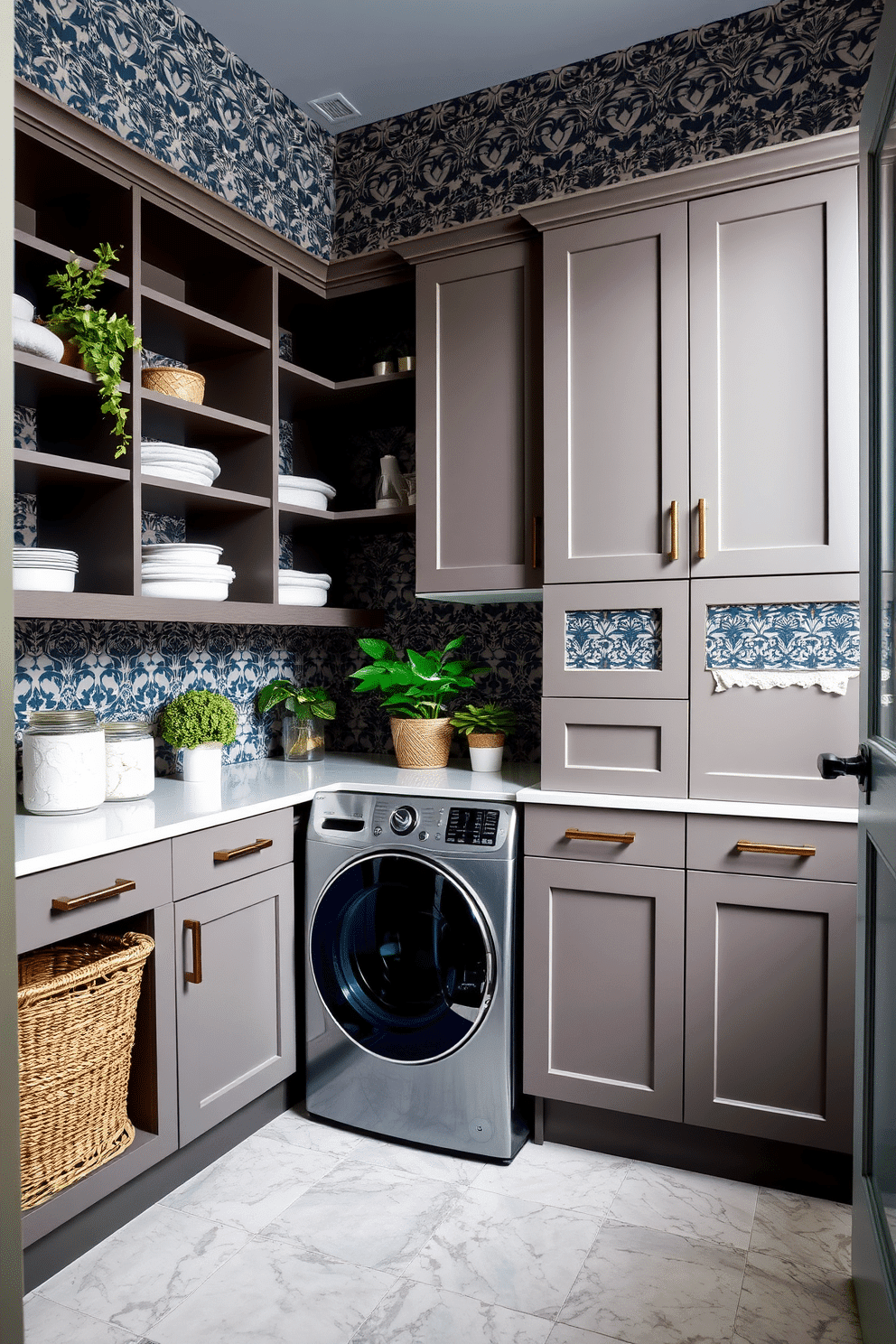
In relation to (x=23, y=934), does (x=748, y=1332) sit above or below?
below

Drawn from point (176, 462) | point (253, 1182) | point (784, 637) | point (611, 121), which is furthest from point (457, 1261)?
point (611, 121)

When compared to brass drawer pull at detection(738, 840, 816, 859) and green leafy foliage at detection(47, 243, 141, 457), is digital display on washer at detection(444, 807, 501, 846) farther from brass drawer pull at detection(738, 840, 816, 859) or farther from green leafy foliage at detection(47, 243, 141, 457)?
green leafy foliage at detection(47, 243, 141, 457)

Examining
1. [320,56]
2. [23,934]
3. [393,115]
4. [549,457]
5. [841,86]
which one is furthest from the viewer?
[393,115]

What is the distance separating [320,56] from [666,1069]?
10.5ft

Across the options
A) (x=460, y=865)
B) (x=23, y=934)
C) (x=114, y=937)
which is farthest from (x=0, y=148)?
(x=460, y=865)

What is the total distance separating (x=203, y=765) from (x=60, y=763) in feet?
1.56

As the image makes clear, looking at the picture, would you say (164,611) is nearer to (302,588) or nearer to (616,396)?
(302,588)

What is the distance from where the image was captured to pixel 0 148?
1.88 ft

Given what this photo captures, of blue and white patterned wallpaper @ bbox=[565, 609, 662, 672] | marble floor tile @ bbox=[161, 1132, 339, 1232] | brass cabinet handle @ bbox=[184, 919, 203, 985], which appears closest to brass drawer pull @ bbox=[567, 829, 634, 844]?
Answer: blue and white patterned wallpaper @ bbox=[565, 609, 662, 672]

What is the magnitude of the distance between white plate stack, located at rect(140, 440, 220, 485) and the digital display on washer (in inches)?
44.0

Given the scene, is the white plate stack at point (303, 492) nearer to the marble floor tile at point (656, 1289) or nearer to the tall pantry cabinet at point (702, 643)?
the tall pantry cabinet at point (702, 643)

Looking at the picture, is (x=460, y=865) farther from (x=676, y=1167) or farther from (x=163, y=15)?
(x=163, y=15)

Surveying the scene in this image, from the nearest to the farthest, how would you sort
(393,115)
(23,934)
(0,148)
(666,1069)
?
1. (0,148)
2. (23,934)
3. (666,1069)
4. (393,115)

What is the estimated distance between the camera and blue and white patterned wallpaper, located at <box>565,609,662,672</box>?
7.38 ft
